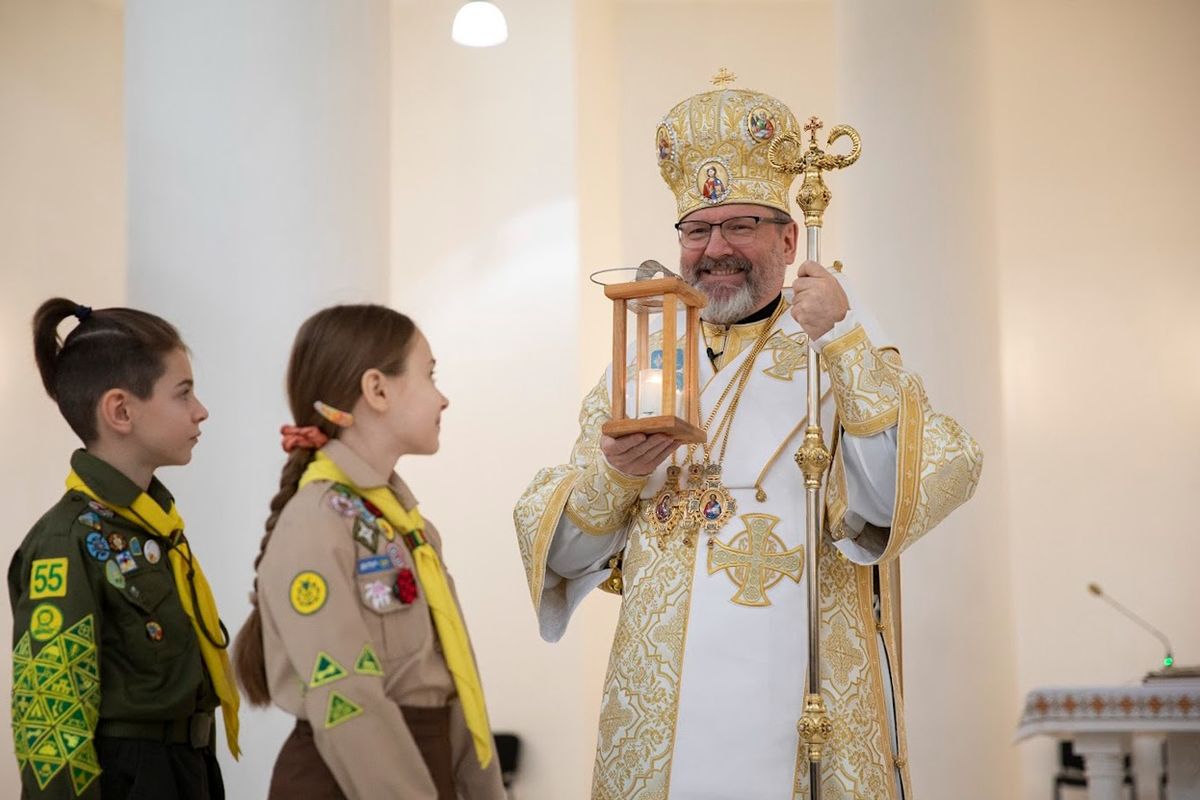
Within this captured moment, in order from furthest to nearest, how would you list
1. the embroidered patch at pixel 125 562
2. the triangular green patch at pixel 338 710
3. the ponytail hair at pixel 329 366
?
the embroidered patch at pixel 125 562
the ponytail hair at pixel 329 366
the triangular green patch at pixel 338 710

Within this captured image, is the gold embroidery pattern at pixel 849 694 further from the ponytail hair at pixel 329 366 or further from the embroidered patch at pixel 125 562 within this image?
the embroidered patch at pixel 125 562

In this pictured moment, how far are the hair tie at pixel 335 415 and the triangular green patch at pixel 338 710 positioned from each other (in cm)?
51

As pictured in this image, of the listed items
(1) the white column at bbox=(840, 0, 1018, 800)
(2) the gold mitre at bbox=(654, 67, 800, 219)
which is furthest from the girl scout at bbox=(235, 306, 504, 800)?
(1) the white column at bbox=(840, 0, 1018, 800)

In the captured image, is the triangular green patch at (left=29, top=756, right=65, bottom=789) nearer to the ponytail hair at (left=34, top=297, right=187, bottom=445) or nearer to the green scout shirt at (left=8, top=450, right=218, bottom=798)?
the green scout shirt at (left=8, top=450, right=218, bottom=798)

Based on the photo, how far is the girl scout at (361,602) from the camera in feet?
8.94

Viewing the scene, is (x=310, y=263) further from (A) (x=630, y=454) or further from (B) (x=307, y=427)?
(B) (x=307, y=427)

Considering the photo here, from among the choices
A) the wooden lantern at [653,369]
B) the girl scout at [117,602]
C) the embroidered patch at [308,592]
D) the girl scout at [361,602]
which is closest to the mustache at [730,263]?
the wooden lantern at [653,369]

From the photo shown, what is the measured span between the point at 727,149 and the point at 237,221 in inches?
58.6

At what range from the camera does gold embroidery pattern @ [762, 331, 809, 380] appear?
402cm

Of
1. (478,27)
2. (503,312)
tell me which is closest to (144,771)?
(478,27)

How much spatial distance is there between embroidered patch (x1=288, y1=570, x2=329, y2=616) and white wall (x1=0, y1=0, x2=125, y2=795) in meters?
5.88

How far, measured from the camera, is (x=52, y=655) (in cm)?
323

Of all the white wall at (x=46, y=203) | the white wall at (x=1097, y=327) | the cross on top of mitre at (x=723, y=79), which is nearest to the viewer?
the cross on top of mitre at (x=723, y=79)

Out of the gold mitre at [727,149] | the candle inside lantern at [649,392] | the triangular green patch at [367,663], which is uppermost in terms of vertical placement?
the gold mitre at [727,149]
